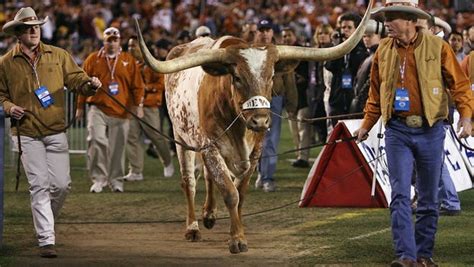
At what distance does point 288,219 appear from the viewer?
1344cm

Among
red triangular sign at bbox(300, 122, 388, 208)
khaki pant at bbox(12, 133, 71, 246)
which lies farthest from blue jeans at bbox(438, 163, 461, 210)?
khaki pant at bbox(12, 133, 71, 246)

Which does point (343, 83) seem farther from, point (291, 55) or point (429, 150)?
point (429, 150)

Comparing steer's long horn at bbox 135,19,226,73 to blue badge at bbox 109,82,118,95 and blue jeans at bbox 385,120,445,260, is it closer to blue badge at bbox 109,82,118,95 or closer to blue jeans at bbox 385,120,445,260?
blue jeans at bbox 385,120,445,260

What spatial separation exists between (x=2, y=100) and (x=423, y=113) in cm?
401

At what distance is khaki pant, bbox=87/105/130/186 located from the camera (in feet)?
54.6

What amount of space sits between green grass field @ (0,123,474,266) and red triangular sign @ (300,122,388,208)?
146 mm

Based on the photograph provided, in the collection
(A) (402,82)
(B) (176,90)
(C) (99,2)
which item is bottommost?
(C) (99,2)

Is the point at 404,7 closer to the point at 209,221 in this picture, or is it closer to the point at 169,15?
the point at 209,221

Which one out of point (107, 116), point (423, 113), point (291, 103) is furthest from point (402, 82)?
point (107, 116)

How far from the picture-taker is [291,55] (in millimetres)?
11180

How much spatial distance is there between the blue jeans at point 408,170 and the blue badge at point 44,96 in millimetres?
3254

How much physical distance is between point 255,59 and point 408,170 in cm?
196

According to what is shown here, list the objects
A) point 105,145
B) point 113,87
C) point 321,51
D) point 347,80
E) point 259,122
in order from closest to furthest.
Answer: point 259,122 < point 321,51 < point 347,80 < point 113,87 < point 105,145

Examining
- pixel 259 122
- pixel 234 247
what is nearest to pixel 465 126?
pixel 259 122
